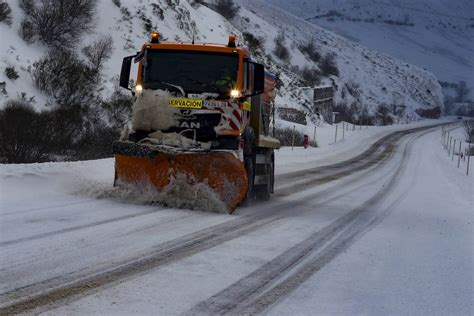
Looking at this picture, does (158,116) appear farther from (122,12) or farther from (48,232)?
(122,12)

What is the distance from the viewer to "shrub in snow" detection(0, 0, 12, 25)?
28355 mm

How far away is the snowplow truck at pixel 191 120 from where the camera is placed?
8.36 meters

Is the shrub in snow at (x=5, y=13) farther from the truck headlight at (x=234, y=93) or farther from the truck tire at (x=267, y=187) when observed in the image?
the truck headlight at (x=234, y=93)

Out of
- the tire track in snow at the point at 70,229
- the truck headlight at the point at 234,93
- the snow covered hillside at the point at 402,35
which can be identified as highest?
the snow covered hillside at the point at 402,35

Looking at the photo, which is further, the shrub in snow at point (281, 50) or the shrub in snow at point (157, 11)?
the shrub in snow at point (281, 50)

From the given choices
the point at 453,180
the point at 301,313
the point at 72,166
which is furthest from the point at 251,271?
the point at 453,180

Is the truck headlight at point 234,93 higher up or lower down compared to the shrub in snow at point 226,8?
lower down

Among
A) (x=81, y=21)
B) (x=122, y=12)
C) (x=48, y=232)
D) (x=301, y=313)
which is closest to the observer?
(x=301, y=313)

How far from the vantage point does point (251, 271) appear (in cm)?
498

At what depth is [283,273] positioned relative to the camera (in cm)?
504

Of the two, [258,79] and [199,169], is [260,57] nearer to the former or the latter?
[258,79]

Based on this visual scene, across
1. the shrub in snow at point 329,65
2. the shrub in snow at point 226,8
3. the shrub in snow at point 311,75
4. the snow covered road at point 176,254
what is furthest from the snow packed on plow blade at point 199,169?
the shrub in snow at point 329,65

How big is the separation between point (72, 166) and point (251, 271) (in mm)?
7289

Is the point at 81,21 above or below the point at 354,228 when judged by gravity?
above
